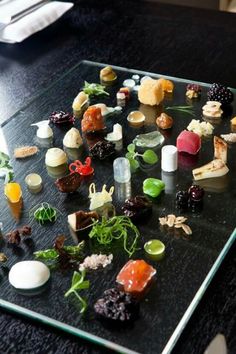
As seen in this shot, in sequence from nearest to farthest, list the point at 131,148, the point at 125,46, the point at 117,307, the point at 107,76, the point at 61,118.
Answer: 1. the point at 117,307
2. the point at 131,148
3. the point at 61,118
4. the point at 107,76
5. the point at 125,46

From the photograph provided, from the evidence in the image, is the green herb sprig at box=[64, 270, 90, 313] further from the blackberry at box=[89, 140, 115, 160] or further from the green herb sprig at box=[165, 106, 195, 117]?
the green herb sprig at box=[165, 106, 195, 117]

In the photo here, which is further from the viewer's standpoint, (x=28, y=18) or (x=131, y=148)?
(x=28, y=18)

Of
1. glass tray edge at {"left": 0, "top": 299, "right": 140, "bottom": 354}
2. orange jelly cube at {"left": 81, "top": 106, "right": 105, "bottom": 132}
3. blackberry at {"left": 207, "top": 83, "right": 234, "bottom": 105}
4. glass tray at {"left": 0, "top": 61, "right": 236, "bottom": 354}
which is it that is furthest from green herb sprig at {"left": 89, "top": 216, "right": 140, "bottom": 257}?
blackberry at {"left": 207, "top": 83, "right": 234, "bottom": 105}

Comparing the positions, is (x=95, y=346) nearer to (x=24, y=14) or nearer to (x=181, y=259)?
(x=181, y=259)

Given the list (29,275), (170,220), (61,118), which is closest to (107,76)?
(61,118)

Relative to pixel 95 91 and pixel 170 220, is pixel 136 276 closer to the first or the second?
pixel 170 220

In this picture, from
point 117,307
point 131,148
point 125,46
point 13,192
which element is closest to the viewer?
point 117,307
